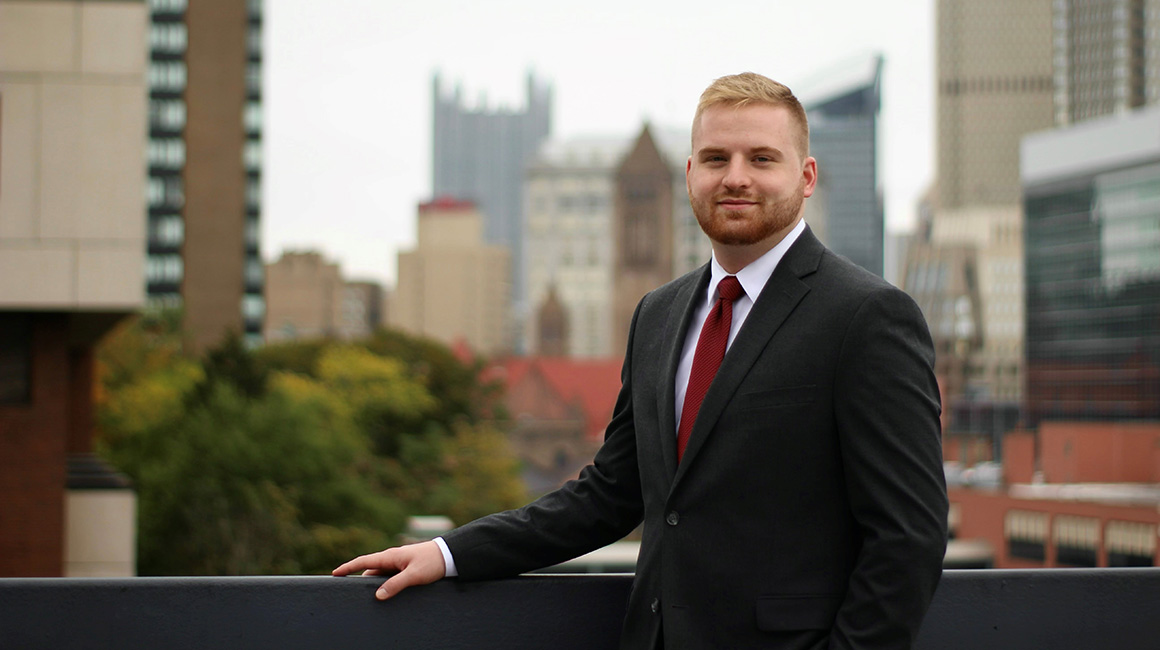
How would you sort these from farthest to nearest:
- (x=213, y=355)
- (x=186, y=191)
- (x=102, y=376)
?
(x=186, y=191), (x=102, y=376), (x=213, y=355)

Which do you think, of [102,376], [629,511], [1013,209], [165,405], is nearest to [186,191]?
[102,376]

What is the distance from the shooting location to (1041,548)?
71750mm

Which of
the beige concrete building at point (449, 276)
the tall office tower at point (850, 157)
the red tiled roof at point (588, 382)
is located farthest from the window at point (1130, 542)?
the beige concrete building at point (449, 276)

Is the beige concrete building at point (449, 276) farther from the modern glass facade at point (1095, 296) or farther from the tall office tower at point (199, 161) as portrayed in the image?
the tall office tower at point (199, 161)

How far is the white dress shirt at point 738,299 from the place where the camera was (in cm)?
264

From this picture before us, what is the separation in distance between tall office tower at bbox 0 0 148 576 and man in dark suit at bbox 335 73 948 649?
1331 centimetres

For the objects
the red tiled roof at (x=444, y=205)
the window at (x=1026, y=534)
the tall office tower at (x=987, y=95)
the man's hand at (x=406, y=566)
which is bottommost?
the window at (x=1026, y=534)

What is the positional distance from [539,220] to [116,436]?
11739cm

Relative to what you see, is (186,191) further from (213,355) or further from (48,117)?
(48,117)

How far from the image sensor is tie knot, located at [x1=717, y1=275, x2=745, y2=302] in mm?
2662

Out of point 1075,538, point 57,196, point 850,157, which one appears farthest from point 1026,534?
point 850,157

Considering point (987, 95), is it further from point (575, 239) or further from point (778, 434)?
point (778, 434)

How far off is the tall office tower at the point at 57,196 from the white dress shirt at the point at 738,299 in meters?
13.2

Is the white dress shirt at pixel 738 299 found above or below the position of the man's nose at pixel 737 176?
below
